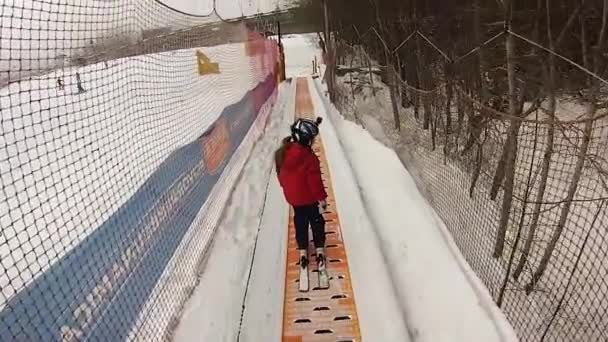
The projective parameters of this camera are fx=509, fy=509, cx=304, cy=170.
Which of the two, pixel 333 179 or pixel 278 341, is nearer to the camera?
pixel 278 341

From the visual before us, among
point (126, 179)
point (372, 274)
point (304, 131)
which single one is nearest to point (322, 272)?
point (372, 274)

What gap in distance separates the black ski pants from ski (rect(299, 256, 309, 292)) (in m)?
0.16

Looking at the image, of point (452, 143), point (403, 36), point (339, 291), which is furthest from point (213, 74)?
point (403, 36)

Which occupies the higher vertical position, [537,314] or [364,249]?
[364,249]

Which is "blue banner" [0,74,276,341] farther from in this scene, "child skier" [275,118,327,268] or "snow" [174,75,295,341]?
"child skier" [275,118,327,268]

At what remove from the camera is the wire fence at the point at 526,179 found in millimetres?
6562

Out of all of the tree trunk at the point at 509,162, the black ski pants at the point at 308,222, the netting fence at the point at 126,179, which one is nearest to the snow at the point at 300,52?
the tree trunk at the point at 509,162

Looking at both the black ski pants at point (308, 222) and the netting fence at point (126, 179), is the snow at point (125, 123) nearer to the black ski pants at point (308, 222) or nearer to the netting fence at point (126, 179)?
the netting fence at point (126, 179)

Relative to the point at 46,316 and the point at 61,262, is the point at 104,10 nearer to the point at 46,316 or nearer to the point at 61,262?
the point at 61,262

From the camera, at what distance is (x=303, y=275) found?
4508 millimetres

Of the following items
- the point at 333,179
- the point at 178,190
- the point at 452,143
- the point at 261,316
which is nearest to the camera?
the point at 261,316

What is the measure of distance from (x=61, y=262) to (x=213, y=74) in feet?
16.7

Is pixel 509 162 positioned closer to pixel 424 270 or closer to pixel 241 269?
pixel 424 270

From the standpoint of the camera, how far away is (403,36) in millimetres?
20250
